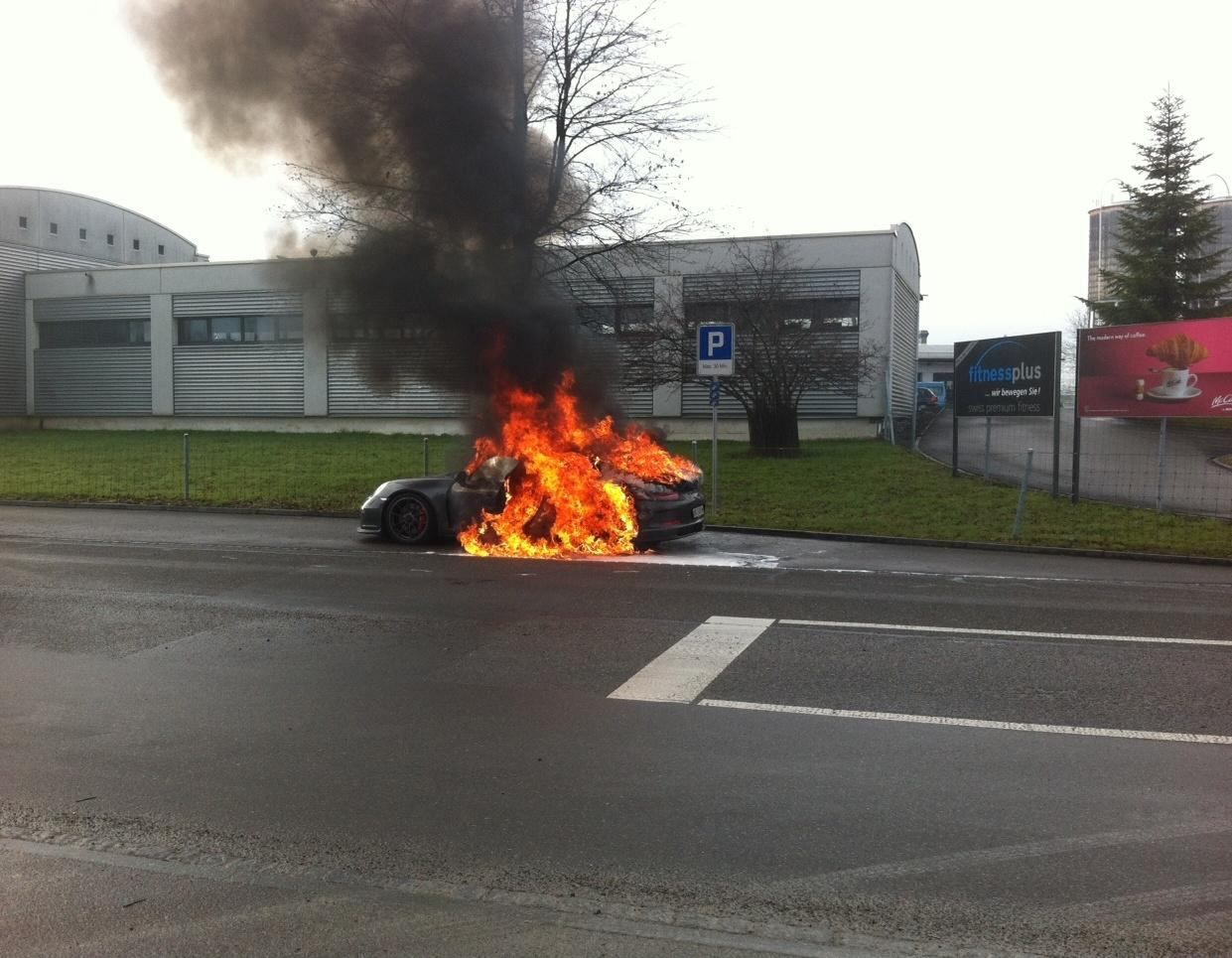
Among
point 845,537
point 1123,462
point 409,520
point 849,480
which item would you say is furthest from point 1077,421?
point 409,520

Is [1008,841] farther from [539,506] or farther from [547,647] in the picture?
[539,506]

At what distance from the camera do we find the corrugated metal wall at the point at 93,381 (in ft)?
112

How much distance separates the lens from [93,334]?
3491cm

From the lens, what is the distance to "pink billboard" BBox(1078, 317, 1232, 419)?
45.0ft

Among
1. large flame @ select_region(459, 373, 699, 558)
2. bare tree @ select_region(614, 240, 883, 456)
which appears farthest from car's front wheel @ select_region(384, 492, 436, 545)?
bare tree @ select_region(614, 240, 883, 456)

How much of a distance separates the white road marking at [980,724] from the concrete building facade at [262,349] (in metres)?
18.2

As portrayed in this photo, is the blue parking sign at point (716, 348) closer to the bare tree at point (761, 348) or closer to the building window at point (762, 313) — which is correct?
the bare tree at point (761, 348)

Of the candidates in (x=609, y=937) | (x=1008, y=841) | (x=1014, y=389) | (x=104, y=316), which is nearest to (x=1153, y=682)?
(x=1008, y=841)

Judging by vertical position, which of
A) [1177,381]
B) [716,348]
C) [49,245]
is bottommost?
[1177,381]

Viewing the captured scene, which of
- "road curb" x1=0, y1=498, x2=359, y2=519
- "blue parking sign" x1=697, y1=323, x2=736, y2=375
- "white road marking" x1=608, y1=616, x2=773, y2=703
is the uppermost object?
"blue parking sign" x1=697, y1=323, x2=736, y2=375

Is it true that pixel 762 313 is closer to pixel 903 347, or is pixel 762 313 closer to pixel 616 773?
pixel 903 347

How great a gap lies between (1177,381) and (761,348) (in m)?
9.26

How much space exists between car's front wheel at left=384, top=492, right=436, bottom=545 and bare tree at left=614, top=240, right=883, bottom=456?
887 centimetres

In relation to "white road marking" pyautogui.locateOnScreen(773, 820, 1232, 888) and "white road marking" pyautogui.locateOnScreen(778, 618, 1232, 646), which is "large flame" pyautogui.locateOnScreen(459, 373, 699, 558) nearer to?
"white road marking" pyautogui.locateOnScreen(778, 618, 1232, 646)
